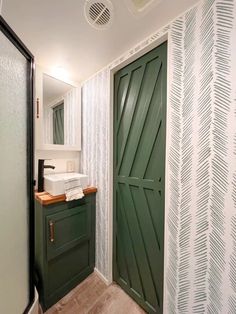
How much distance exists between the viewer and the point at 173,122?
1.01 metres

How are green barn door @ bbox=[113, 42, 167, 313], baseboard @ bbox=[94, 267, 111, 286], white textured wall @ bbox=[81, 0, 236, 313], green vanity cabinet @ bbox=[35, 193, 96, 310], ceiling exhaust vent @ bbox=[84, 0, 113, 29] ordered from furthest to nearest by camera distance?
baseboard @ bbox=[94, 267, 111, 286] → green vanity cabinet @ bbox=[35, 193, 96, 310] → green barn door @ bbox=[113, 42, 167, 313] → ceiling exhaust vent @ bbox=[84, 0, 113, 29] → white textured wall @ bbox=[81, 0, 236, 313]

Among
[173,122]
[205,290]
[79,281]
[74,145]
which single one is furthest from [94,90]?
[79,281]

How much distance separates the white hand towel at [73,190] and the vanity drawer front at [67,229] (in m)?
0.13

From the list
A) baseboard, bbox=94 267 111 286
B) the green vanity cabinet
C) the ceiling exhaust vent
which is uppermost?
the ceiling exhaust vent

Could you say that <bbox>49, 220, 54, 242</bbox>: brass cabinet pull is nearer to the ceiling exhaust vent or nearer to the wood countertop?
the wood countertop

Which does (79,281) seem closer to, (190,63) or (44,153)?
(44,153)

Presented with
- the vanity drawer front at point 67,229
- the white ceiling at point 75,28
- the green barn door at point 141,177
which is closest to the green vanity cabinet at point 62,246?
the vanity drawer front at point 67,229

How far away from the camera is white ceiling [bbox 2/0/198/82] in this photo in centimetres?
91

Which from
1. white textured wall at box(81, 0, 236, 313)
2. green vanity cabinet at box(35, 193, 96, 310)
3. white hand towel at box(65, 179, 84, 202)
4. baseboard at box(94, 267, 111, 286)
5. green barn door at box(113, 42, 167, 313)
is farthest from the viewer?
baseboard at box(94, 267, 111, 286)

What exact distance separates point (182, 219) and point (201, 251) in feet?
0.60

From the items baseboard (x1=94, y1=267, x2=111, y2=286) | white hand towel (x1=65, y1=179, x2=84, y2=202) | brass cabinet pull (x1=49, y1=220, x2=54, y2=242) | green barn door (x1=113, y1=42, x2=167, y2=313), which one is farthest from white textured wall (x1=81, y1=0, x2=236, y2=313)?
brass cabinet pull (x1=49, y1=220, x2=54, y2=242)

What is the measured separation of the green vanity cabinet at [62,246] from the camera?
1.27 metres

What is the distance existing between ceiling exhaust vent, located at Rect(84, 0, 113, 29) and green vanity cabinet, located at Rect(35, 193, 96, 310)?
1347 millimetres

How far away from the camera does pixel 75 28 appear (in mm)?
1066
